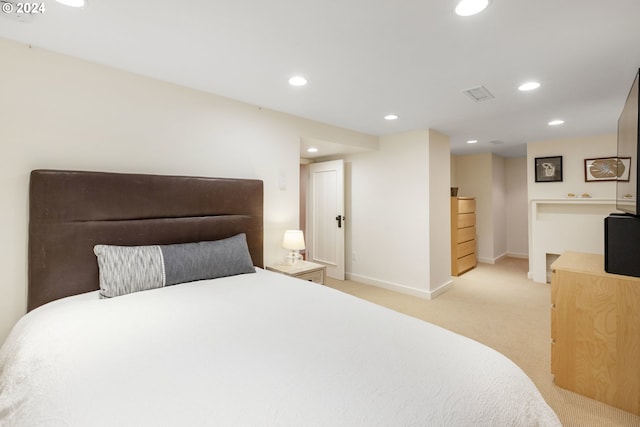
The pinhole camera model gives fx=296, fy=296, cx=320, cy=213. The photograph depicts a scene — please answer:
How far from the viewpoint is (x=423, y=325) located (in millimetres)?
1417

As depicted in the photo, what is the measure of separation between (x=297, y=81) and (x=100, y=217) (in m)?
1.78

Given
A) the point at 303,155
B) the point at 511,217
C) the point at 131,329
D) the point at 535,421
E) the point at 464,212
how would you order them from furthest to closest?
the point at 511,217 → the point at 464,212 → the point at 303,155 → the point at 131,329 → the point at 535,421

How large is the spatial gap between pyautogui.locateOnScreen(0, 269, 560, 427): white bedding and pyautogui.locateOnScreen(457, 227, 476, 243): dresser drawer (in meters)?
4.31

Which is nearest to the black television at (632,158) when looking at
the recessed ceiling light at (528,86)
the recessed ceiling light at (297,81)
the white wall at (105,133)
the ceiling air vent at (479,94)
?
the recessed ceiling light at (528,86)

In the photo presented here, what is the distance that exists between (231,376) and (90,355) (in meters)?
0.61

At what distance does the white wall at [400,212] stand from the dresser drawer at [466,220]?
1102 mm

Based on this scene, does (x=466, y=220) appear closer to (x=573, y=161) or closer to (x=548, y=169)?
(x=548, y=169)

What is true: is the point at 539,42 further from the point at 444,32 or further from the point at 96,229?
the point at 96,229

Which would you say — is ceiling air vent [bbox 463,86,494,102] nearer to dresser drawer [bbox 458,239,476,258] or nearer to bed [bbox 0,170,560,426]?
bed [bbox 0,170,560,426]

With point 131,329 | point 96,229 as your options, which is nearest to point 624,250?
point 131,329

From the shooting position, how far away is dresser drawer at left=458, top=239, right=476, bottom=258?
5.26m

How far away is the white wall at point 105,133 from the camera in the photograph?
6.11 ft

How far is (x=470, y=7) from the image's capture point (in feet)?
4.92

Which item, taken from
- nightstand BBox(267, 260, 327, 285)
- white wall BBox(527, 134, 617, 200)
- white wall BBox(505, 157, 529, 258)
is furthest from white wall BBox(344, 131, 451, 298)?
white wall BBox(505, 157, 529, 258)
